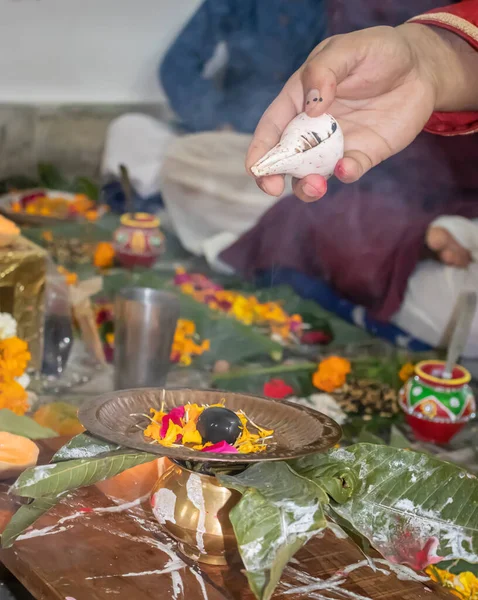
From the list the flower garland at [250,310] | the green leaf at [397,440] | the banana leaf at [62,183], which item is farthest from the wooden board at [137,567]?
the banana leaf at [62,183]

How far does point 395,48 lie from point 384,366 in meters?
1.10

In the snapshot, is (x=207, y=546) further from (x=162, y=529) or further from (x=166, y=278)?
(x=166, y=278)

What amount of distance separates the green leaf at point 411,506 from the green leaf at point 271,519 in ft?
0.32

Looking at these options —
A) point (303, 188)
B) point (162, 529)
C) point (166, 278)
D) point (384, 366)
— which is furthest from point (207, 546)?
point (166, 278)

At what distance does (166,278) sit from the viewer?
2535 mm

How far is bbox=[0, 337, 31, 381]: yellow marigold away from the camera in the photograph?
1502mm

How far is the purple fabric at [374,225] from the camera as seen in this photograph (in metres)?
2.37

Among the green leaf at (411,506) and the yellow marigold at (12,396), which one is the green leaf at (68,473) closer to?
the green leaf at (411,506)

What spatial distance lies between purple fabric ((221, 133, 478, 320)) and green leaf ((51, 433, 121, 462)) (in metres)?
1.57

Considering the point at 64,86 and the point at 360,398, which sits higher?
the point at 64,86

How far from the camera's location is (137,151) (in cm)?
318

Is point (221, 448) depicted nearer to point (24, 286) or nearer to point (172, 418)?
point (172, 418)

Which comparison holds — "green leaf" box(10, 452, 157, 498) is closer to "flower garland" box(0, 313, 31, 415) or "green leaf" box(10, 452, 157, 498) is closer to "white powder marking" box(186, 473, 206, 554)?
"white powder marking" box(186, 473, 206, 554)

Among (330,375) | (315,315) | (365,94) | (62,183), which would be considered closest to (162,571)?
(365,94)
